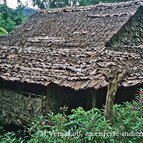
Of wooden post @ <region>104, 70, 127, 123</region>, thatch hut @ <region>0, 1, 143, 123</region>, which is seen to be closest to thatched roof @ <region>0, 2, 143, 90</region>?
thatch hut @ <region>0, 1, 143, 123</region>

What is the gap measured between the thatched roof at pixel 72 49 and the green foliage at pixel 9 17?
5.96 metres

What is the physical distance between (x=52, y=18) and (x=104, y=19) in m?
2.98

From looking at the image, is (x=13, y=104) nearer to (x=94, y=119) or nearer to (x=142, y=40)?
(x=94, y=119)

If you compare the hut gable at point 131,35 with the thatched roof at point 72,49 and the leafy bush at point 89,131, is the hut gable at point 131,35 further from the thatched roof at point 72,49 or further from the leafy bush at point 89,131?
the leafy bush at point 89,131

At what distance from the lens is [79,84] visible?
329 inches

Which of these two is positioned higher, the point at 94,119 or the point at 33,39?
the point at 33,39

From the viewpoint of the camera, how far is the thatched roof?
8.91 meters

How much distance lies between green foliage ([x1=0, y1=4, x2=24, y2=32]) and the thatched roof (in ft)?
19.6

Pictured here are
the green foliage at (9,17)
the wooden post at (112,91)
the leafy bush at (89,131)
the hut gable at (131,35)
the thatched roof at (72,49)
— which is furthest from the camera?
the green foliage at (9,17)

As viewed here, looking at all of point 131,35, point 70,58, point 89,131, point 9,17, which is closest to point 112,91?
point 89,131

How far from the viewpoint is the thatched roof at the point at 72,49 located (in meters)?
8.91

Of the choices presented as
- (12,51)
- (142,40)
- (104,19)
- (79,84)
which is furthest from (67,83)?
(142,40)

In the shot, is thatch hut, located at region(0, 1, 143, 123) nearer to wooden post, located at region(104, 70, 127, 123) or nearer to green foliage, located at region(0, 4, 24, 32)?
wooden post, located at region(104, 70, 127, 123)

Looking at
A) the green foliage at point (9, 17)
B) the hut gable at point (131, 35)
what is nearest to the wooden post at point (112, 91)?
the hut gable at point (131, 35)
